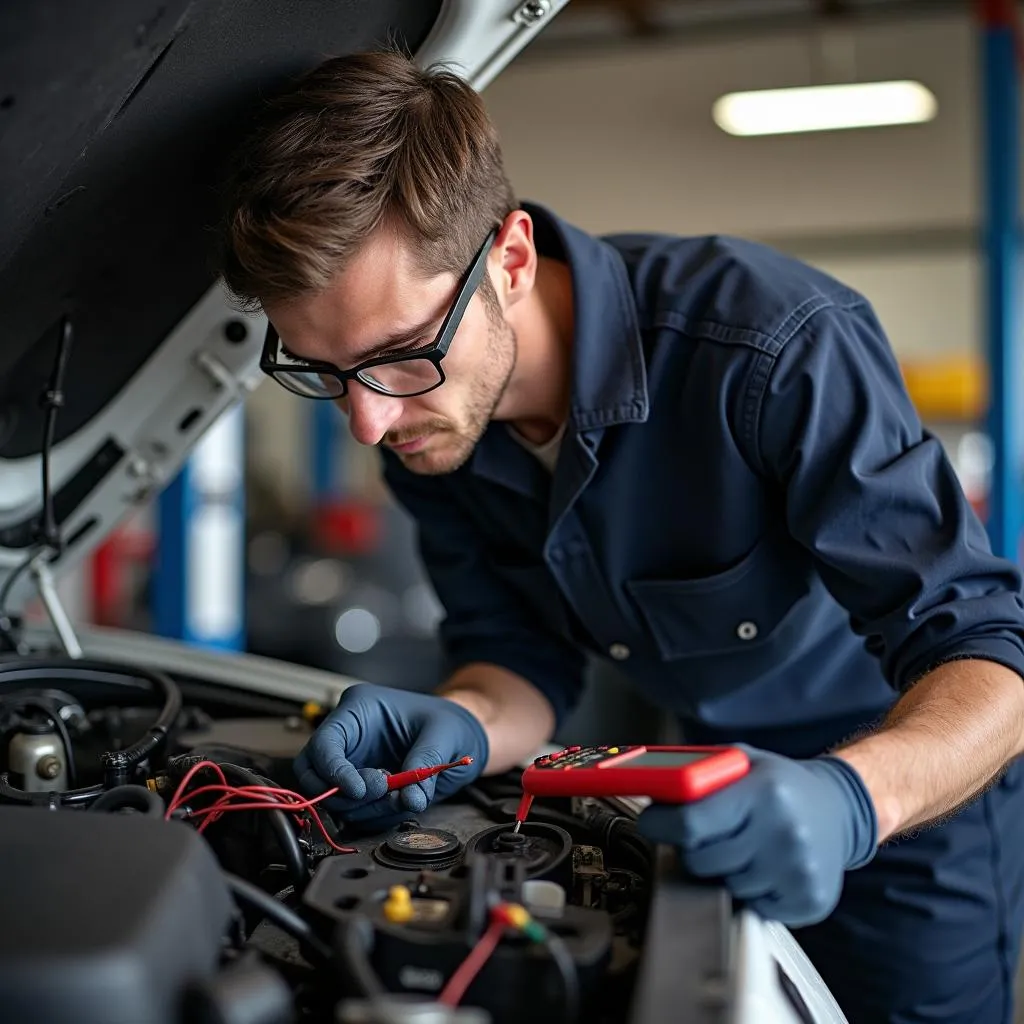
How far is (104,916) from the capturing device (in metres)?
0.57

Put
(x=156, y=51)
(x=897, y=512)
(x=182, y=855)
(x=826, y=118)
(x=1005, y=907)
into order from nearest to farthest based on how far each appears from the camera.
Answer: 1. (x=182, y=855)
2. (x=156, y=51)
3. (x=897, y=512)
4. (x=1005, y=907)
5. (x=826, y=118)

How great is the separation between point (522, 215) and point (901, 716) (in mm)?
639

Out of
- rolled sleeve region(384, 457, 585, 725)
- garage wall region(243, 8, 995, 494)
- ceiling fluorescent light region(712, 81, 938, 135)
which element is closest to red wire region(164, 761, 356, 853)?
rolled sleeve region(384, 457, 585, 725)

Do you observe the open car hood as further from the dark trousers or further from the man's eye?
the dark trousers

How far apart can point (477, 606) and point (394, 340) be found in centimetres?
55

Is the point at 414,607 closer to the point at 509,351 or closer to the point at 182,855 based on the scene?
the point at 509,351

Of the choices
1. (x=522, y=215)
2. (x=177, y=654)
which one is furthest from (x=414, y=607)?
(x=522, y=215)

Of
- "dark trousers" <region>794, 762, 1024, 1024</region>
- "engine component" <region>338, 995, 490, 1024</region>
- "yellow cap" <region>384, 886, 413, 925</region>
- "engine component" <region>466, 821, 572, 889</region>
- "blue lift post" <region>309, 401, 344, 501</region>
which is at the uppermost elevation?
"engine component" <region>338, 995, 490, 1024</region>

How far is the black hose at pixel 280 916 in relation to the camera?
2.28ft

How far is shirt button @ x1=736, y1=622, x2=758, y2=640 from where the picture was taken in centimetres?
125

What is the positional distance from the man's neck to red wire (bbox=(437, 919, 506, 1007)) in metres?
0.74

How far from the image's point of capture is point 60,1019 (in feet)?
1.75

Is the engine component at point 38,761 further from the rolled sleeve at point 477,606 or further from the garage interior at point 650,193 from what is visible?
the garage interior at point 650,193

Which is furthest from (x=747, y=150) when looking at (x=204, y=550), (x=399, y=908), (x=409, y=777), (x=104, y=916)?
(x=104, y=916)
